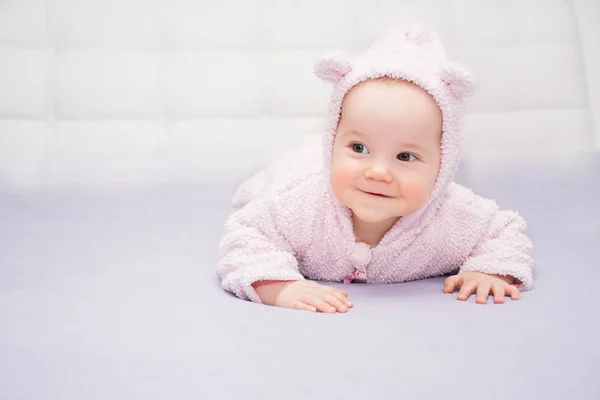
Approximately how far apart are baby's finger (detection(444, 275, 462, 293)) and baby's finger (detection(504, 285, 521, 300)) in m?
0.08

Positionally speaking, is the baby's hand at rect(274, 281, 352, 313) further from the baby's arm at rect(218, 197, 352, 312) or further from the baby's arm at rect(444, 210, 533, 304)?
the baby's arm at rect(444, 210, 533, 304)

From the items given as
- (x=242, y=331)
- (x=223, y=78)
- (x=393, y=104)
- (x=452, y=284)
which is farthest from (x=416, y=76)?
(x=223, y=78)

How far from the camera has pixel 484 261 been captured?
51.5 inches

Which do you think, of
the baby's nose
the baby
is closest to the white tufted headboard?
the baby

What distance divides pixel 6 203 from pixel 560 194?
52.8 inches

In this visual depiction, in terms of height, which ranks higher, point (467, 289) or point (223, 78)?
point (223, 78)

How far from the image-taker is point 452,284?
1.26m

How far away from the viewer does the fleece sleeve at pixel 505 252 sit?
1270 millimetres

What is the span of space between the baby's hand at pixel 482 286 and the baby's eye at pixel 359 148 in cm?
27

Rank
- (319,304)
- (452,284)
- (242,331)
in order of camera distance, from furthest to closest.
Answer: (452,284) < (319,304) < (242,331)

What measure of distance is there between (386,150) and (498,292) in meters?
0.30

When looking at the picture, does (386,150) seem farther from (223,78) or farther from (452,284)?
(223,78)

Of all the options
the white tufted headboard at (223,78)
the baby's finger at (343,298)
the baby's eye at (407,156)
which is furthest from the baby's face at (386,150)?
the white tufted headboard at (223,78)

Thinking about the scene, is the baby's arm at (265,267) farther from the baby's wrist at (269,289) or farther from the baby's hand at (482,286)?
the baby's hand at (482,286)
